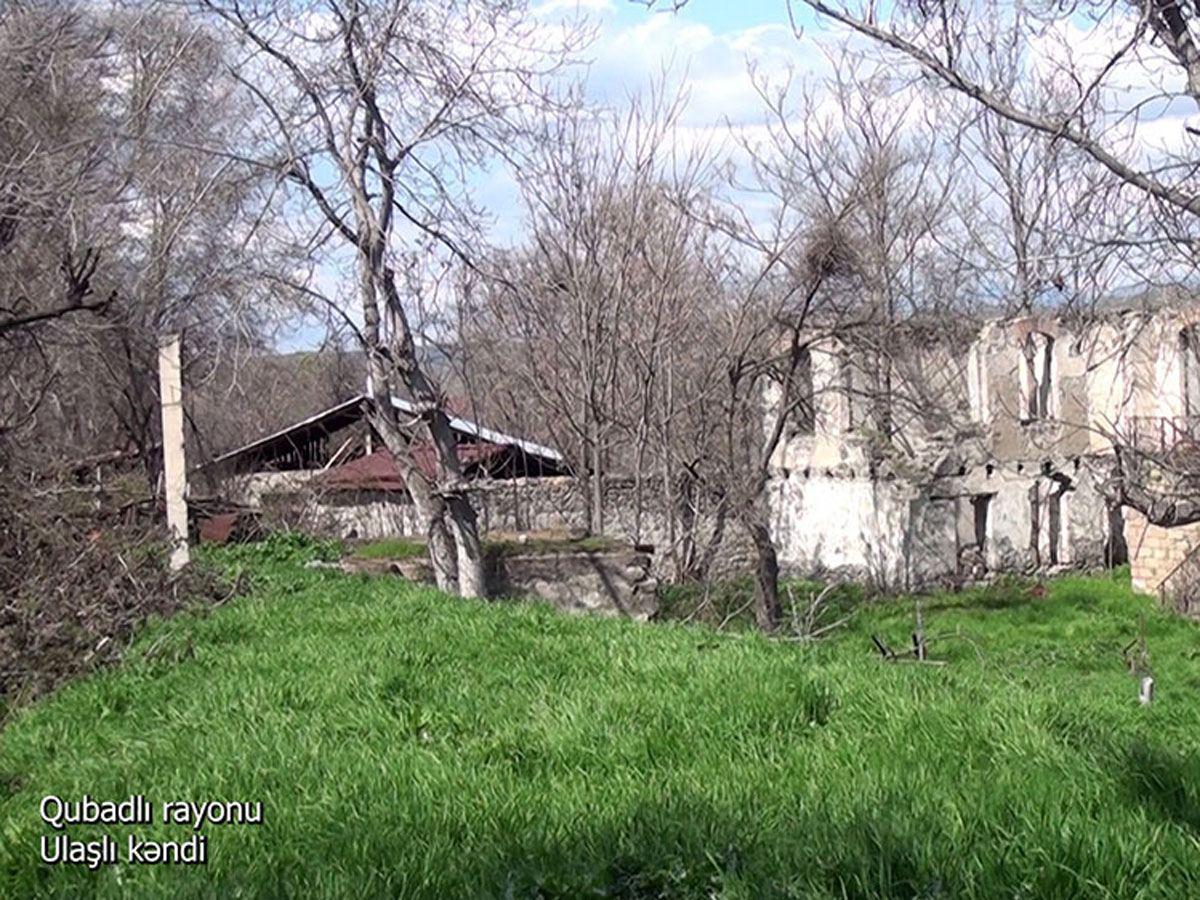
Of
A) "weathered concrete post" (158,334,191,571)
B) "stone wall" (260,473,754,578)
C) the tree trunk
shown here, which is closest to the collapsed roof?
"stone wall" (260,473,754,578)

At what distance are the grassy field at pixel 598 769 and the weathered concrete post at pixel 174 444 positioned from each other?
Answer: 5.10 m

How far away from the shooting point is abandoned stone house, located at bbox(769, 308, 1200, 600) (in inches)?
1035

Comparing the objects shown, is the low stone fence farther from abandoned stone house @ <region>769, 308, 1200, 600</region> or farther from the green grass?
abandoned stone house @ <region>769, 308, 1200, 600</region>

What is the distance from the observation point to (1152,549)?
2422 cm

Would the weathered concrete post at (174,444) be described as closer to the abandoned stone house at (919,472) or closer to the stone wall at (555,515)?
the stone wall at (555,515)

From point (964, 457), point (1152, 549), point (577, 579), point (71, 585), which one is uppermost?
point (964, 457)

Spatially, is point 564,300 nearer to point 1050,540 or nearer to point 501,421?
point 501,421

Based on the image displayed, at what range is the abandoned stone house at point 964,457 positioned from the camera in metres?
26.3

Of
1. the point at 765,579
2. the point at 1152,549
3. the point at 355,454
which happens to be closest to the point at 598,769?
the point at 765,579

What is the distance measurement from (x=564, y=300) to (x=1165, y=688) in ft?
48.1

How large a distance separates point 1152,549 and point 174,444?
17.8 metres

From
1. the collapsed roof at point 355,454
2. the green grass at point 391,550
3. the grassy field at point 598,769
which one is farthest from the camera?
the collapsed roof at point 355,454

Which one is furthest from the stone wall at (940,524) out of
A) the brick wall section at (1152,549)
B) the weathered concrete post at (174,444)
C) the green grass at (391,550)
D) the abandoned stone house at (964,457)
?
the weathered concrete post at (174,444)

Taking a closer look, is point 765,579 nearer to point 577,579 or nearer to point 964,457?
point 577,579
